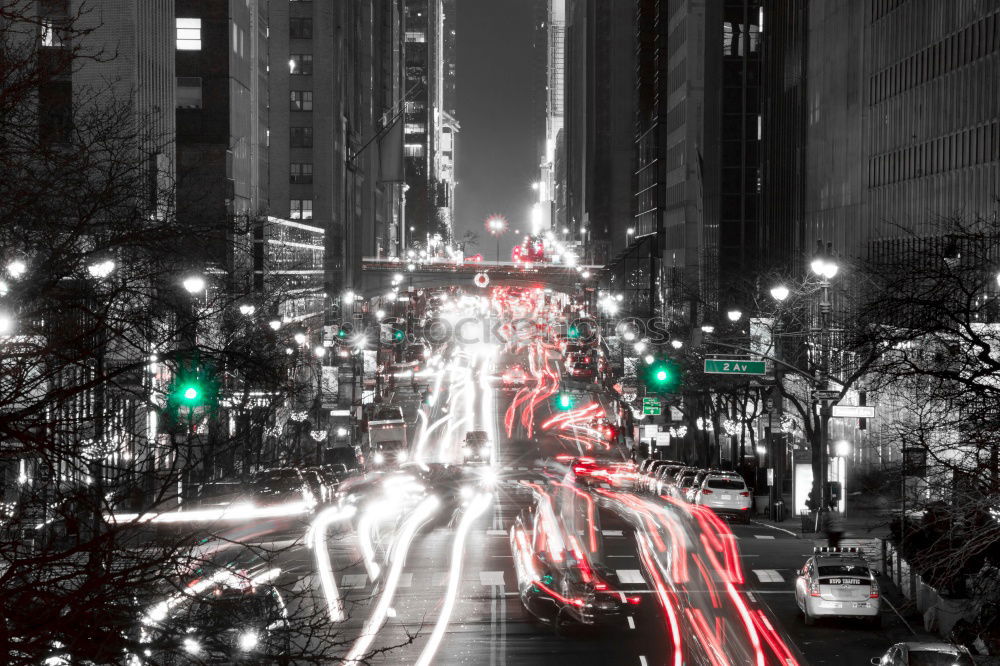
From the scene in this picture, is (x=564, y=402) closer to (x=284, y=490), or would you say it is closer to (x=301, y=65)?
(x=284, y=490)

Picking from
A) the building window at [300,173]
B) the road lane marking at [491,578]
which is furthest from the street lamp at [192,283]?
the building window at [300,173]

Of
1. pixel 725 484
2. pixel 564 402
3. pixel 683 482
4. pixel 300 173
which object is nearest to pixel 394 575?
pixel 725 484

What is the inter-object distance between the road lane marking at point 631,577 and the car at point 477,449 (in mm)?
40820

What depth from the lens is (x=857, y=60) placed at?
289 feet

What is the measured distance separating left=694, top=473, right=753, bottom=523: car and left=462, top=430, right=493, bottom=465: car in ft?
89.7

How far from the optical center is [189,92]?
98.6 meters

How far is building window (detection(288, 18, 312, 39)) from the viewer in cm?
15250

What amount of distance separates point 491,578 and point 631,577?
11.4 feet

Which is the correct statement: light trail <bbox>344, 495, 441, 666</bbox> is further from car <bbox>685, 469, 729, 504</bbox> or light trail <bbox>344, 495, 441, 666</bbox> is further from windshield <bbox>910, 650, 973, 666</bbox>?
car <bbox>685, 469, 729, 504</bbox>

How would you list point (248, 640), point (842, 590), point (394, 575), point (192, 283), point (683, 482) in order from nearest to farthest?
point (248, 640), point (842, 590), point (394, 575), point (192, 283), point (683, 482)

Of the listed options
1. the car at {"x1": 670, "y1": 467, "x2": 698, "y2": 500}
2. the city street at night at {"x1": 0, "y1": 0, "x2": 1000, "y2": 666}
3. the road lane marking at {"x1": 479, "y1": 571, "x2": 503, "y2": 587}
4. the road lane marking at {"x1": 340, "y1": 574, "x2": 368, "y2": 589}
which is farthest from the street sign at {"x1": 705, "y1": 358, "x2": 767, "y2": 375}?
the road lane marking at {"x1": 340, "y1": 574, "x2": 368, "y2": 589}

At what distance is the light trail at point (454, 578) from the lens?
27.3 metres

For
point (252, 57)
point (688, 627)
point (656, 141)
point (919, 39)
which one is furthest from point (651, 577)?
point (656, 141)

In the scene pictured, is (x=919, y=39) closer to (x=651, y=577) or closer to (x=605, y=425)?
(x=605, y=425)
